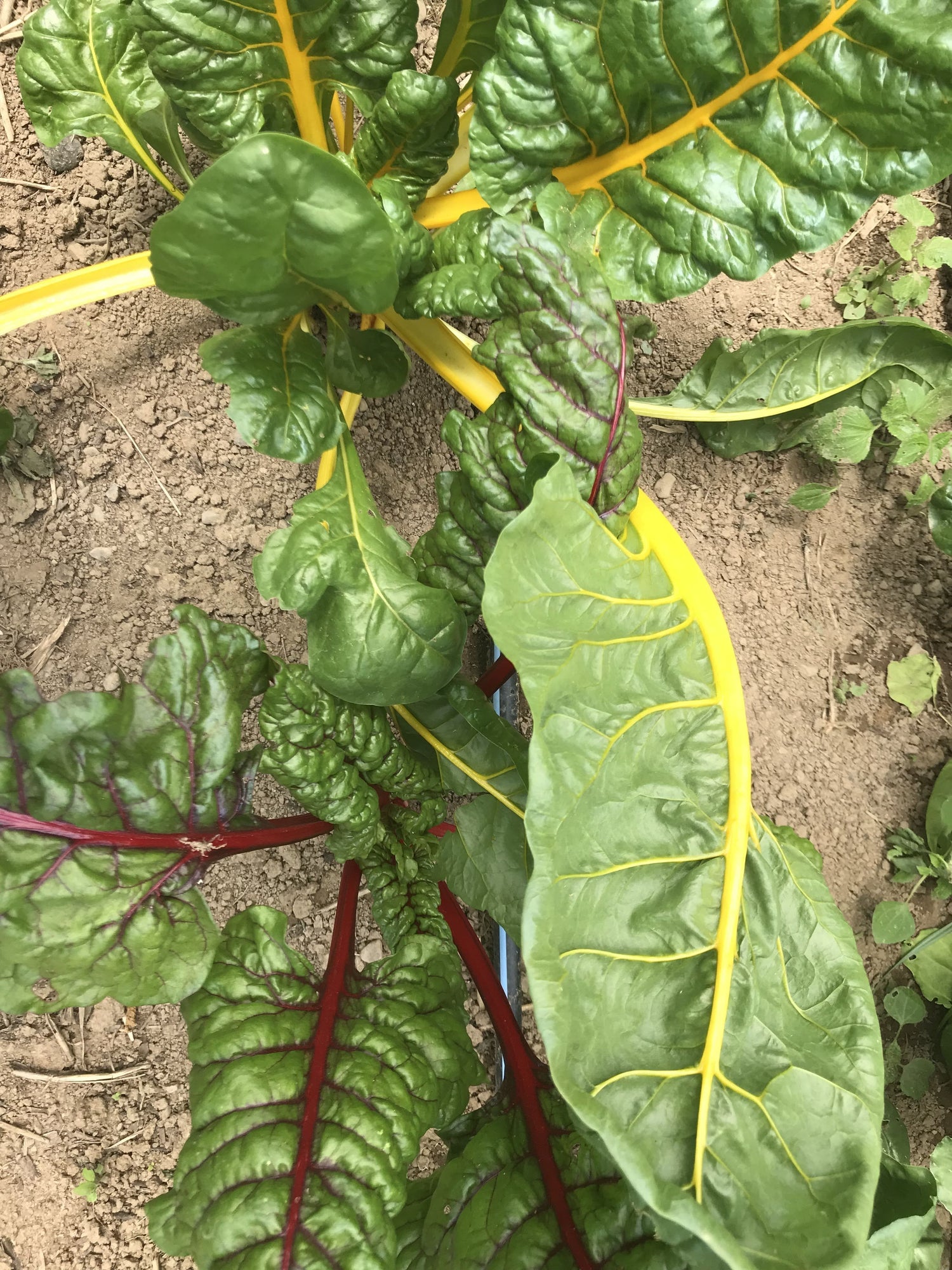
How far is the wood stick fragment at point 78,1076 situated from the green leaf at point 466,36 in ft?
5.29

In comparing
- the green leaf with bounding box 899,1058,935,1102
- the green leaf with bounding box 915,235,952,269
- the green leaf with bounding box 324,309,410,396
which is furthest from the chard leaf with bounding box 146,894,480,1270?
the green leaf with bounding box 915,235,952,269

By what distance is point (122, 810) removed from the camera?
3.50ft

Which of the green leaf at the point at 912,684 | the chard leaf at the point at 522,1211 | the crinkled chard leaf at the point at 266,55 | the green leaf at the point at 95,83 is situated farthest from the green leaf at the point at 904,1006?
the green leaf at the point at 95,83

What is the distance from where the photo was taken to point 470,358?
1.29 m

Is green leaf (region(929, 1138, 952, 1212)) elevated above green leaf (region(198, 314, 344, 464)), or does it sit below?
below

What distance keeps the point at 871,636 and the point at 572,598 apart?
95 centimetres

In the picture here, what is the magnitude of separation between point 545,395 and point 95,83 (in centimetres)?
92

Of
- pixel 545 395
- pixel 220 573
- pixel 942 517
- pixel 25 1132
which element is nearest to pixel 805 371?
pixel 942 517

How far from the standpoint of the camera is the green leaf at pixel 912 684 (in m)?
1.59

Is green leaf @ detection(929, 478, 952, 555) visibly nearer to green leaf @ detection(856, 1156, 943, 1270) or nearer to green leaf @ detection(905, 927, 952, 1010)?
green leaf @ detection(905, 927, 952, 1010)

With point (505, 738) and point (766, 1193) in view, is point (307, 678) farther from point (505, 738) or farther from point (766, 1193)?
point (766, 1193)

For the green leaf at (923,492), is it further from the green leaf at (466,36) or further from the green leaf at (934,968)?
the green leaf at (466,36)

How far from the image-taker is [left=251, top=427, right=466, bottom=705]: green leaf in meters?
0.97

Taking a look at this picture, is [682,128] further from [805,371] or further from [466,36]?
[805,371]
